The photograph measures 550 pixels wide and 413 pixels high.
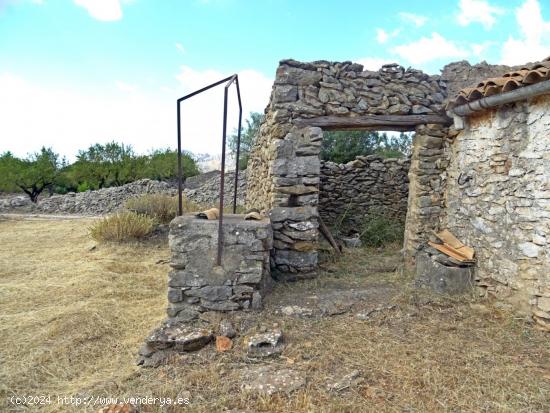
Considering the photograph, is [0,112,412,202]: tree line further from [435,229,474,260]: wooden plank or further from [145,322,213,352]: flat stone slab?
[145,322,213,352]: flat stone slab

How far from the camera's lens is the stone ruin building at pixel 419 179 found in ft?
11.4

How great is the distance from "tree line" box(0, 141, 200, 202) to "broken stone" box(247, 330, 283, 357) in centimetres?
1502

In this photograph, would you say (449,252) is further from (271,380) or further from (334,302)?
(271,380)

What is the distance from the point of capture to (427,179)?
4.92 m

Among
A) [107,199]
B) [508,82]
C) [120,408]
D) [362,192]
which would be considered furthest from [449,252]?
[107,199]

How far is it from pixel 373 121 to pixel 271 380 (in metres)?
3.37

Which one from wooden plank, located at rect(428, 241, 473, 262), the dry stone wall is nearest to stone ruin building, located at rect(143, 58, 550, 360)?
wooden plank, located at rect(428, 241, 473, 262)

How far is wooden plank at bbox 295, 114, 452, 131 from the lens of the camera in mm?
4605

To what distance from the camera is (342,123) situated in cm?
463

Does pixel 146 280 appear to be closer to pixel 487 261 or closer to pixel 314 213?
pixel 314 213

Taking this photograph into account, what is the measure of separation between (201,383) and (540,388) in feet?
7.59

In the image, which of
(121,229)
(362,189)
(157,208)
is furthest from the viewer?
(157,208)

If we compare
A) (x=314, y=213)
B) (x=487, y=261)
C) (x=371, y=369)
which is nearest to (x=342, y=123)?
(x=314, y=213)

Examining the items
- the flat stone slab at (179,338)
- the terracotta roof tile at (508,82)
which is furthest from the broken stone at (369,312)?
the terracotta roof tile at (508,82)
